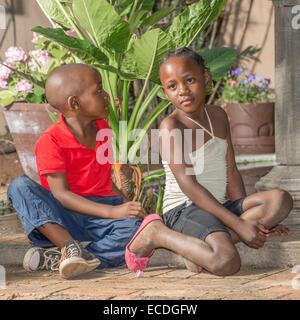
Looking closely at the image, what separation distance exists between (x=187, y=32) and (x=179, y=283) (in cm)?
144

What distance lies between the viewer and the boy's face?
282 centimetres

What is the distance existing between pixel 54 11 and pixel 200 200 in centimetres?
157

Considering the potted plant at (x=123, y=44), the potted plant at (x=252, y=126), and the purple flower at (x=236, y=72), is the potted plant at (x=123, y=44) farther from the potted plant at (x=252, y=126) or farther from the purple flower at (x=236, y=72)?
the purple flower at (x=236, y=72)

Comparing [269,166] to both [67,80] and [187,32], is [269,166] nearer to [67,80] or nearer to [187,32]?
[187,32]

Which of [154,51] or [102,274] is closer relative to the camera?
[102,274]

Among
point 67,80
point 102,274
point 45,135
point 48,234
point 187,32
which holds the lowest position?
point 102,274

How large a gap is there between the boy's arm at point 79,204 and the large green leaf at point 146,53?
80cm

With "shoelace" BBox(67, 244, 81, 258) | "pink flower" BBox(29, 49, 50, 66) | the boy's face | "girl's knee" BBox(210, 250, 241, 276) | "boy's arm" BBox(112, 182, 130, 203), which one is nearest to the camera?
"girl's knee" BBox(210, 250, 241, 276)

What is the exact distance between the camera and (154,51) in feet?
10.3

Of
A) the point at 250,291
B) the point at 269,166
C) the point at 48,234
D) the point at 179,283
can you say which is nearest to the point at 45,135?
the point at 48,234

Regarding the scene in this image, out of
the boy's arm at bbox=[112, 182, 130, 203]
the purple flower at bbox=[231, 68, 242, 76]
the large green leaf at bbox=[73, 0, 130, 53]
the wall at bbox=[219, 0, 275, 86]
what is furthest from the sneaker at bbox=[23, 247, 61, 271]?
the wall at bbox=[219, 0, 275, 86]

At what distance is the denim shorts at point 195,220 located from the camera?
2582 mm

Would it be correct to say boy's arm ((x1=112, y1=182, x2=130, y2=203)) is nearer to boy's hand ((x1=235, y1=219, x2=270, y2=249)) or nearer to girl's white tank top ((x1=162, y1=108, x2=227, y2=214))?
girl's white tank top ((x1=162, y1=108, x2=227, y2=214))

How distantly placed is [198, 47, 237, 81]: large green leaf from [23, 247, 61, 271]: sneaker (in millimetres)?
1488
